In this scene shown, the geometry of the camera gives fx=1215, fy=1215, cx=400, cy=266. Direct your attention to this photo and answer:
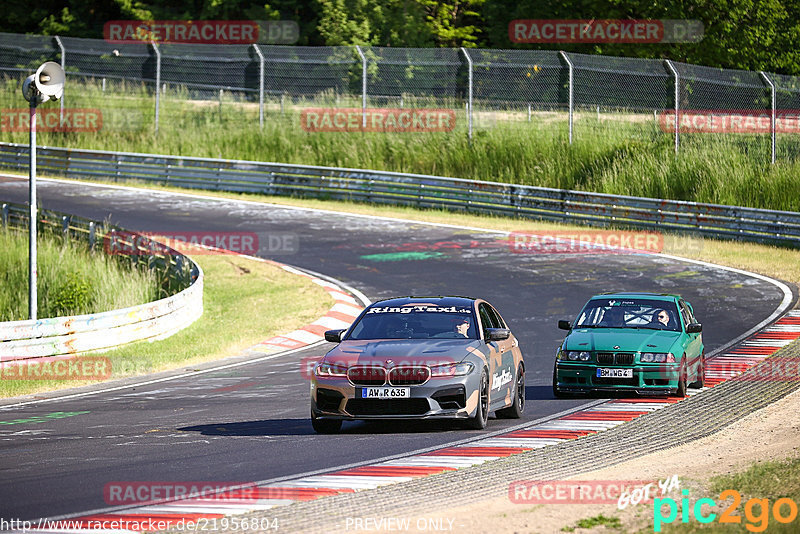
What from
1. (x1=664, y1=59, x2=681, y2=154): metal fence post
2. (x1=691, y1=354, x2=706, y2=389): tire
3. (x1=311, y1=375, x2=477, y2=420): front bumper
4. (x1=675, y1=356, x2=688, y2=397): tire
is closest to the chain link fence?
(x1=664, y1=59, x2=681, y2=154): metal fence post

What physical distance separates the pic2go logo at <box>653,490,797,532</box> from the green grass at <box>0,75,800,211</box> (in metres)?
24.9

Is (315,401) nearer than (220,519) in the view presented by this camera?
No

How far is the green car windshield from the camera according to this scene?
15.7 metres

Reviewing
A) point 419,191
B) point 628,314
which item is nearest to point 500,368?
point 628,314

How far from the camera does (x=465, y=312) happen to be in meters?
12.9

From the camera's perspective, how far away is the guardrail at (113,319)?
16.8 metres

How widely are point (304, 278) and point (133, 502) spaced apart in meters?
16.9

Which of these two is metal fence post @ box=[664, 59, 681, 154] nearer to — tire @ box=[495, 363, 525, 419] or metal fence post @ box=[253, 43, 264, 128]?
metal fence post @ box=[253, 43, 264, 128]

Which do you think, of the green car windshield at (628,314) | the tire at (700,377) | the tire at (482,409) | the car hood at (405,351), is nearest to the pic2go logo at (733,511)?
the tire at (482,409)

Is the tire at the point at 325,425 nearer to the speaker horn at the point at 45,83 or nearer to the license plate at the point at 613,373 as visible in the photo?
the license plate at the point at 613,373

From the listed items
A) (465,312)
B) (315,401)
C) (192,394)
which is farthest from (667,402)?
(192,394)

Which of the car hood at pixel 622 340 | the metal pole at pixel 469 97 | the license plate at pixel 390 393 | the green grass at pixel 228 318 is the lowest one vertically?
the green grass at pixel 228 318

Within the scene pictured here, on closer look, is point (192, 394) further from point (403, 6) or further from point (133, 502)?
point (403, 6)

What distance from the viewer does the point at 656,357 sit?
1448 cm
